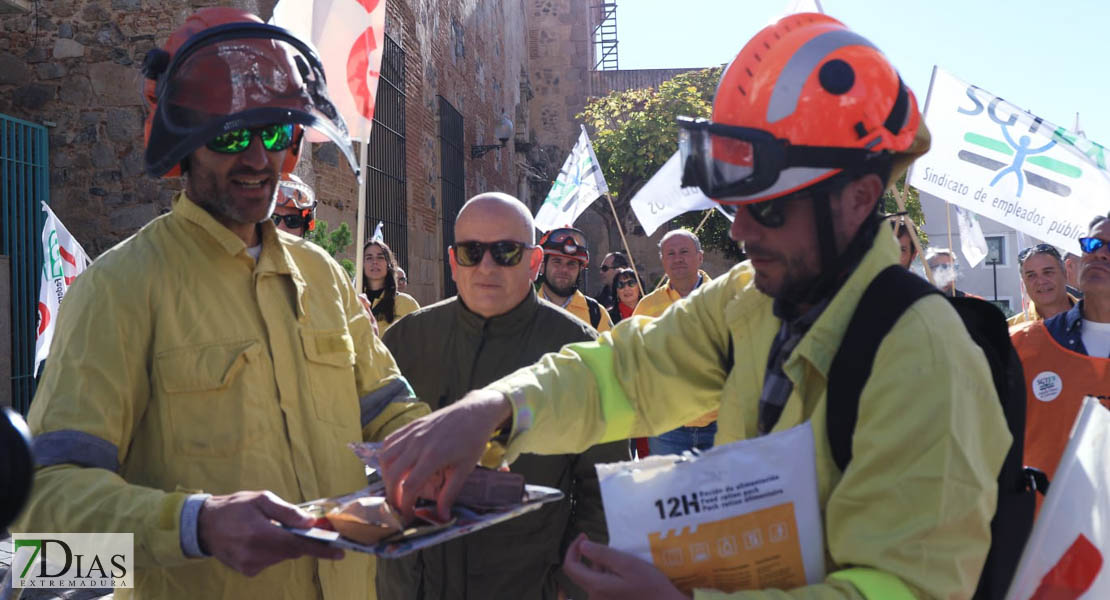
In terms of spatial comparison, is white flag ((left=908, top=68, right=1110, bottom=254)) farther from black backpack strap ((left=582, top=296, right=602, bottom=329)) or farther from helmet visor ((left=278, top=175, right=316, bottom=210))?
helmet visor ((left=278, top=175, right=316, bottom=210))

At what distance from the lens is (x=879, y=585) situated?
138 cm

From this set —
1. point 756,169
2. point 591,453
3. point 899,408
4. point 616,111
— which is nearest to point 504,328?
point 591,453

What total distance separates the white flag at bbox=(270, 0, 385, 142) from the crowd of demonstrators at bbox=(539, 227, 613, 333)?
272cm

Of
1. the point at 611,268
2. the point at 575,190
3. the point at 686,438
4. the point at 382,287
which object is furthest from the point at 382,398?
the point at 611,268

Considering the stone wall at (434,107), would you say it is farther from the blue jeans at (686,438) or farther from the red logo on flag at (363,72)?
the blue jeans at (686,438)

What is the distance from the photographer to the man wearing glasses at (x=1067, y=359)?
3996 mm

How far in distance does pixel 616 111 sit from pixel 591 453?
927 inches

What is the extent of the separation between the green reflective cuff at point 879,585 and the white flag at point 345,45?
12.7ft

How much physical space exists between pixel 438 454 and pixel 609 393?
0.48 m

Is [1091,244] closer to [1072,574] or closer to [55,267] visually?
[1072,574]

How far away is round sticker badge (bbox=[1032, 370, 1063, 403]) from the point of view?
13.4 ft

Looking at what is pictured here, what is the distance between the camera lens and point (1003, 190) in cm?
536

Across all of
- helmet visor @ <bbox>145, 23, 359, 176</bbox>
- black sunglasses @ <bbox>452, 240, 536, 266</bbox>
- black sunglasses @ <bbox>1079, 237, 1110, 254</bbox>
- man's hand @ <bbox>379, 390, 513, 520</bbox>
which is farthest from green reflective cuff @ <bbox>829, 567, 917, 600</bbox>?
black sunglasses @ <bbox>1079, 237, 1110, 254</bbox>

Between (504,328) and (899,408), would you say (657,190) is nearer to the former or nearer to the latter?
(504,328)
